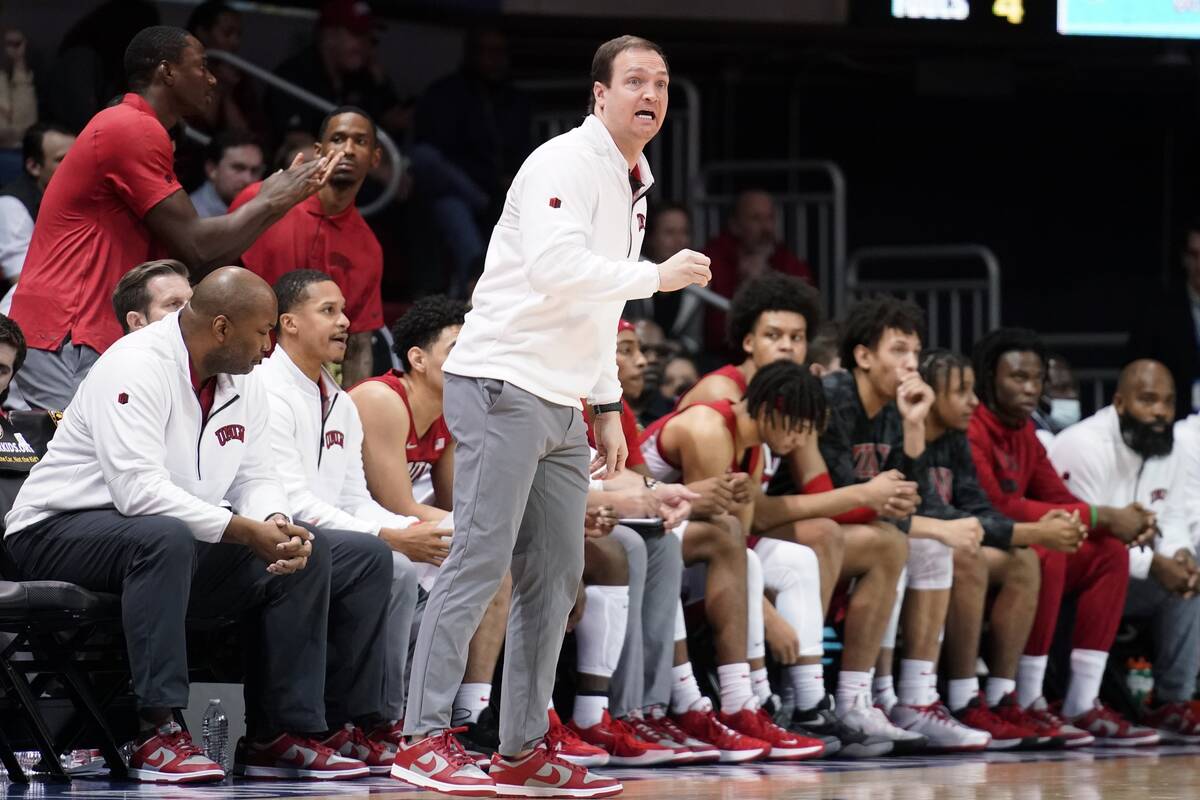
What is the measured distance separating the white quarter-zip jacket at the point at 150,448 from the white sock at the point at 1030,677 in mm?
3302

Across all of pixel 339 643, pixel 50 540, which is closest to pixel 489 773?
pixel 339 643

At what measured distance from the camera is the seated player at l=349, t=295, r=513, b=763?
534 cm

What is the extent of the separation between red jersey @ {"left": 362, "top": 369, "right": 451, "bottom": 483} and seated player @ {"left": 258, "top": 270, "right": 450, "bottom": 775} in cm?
20

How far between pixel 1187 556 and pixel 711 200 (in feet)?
11.1

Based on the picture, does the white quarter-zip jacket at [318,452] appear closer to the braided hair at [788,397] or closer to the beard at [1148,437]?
the braided hair at [788,397]

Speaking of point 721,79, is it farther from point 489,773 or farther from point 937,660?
point 489,773

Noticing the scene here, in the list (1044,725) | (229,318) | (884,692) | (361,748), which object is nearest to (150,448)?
(229,318)

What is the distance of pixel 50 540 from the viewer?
15.6 feet

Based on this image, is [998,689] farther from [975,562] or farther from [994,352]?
[994,352]

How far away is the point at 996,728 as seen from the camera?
674 centimetres

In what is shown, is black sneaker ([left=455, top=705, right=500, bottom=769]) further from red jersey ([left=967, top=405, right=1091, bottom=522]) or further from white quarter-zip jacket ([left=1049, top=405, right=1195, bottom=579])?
white quarter-zip jacket ([left=1049, top=405, right=1195, bottom=579])

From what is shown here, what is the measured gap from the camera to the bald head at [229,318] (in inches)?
187

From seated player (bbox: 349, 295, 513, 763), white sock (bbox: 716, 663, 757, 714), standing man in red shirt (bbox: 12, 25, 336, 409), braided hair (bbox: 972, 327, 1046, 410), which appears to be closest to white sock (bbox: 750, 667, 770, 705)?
white sock (bbox: 716, 663, 757, 714)

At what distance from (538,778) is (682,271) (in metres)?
1.21
